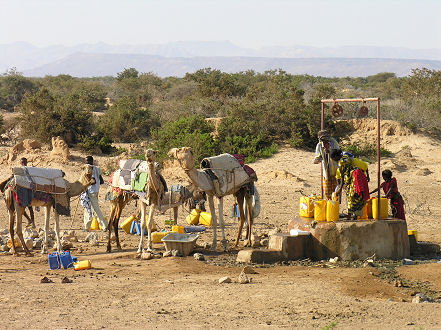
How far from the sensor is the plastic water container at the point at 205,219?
55.9 feet

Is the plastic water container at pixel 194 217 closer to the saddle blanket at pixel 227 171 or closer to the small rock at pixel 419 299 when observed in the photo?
the saddle blanket at pixel 227 171

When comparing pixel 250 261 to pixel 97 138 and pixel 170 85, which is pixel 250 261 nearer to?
pixel 97 138

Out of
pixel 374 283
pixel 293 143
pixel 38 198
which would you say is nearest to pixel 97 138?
pixel 293 143

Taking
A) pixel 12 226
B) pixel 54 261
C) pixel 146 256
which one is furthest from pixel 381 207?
pixel 12 226

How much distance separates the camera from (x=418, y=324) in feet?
26.7

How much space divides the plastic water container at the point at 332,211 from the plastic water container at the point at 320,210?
0.41 feet

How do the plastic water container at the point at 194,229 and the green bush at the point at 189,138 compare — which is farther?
the green bush at the point at 189,138

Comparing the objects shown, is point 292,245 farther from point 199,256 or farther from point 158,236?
point 158,236

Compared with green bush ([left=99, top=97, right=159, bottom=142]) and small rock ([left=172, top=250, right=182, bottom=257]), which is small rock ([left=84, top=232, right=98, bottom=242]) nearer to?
small rock ([left=172, top=250, right=182, bottom=257])

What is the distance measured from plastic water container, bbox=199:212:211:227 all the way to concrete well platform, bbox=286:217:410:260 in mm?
4677

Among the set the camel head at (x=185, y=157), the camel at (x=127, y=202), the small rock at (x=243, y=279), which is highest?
the camel head at (x=185, y=157)

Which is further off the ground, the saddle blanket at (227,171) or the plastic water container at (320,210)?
the saddle blanket at (227,171)

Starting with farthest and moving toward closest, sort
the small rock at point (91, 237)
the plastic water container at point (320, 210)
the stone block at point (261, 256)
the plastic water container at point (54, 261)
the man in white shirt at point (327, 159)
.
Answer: the small rock at point (91, 237), the man in white shirt at point (327, 159), the plastic water container at point (320, 210), the stone block at point (261, 256), the plastic water container at point (54, 261)

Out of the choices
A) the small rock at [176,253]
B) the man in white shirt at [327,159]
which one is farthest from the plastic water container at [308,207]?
the small rock at [176,253]
